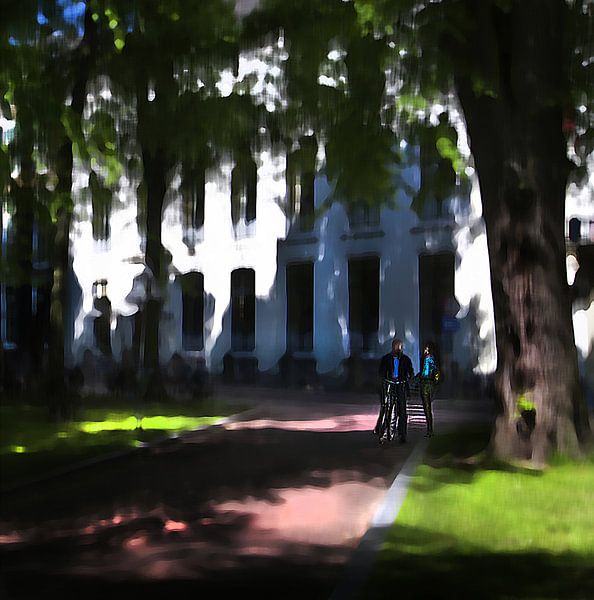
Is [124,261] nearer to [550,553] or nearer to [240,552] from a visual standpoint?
[240,552]

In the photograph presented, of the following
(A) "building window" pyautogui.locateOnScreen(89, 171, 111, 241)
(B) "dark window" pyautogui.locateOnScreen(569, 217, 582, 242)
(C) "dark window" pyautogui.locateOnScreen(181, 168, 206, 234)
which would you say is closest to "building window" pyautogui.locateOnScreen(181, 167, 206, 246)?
(C) "dark window" pyautogui.locateOnScreen(181, 168, 206, 234)

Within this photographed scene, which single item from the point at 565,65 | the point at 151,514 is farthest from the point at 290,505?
the point at 565,65

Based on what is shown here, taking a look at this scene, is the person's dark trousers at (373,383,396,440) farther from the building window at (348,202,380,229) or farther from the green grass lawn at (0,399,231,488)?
the building window at (348,202,380,229)

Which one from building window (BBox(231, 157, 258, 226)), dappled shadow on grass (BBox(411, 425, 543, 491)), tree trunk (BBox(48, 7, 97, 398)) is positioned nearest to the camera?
dappled shadow on grass (BBox(411, 425, 543, 491))

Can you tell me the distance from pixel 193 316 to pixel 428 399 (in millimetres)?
2602

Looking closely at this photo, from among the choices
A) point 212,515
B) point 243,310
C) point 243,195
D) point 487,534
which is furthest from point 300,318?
point 487,534

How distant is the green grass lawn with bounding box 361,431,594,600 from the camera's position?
350 cm

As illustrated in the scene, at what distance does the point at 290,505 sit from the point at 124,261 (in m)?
3.04

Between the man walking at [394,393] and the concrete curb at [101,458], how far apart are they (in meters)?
2.45

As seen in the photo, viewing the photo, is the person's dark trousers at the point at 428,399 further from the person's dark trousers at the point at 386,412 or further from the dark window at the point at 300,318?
the dark window at the point at 300,318

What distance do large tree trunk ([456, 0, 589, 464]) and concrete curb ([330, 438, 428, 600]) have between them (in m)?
1.23

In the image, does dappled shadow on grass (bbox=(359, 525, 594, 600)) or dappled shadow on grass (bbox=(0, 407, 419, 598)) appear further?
dappled shadow on grass (bbox=(0, 407, 419, 598))

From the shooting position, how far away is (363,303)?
7.07m

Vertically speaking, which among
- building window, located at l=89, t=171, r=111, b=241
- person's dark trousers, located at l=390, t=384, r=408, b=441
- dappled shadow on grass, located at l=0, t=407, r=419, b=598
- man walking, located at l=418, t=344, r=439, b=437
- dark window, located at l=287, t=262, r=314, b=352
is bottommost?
dappled shadow on grass, located at l=0, t=407, r=419, b=598
